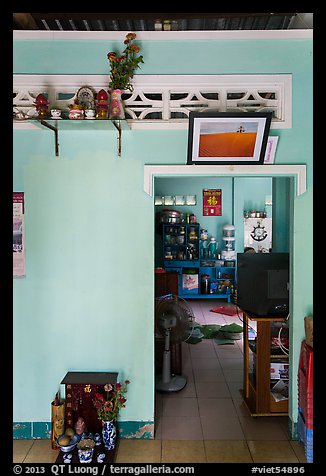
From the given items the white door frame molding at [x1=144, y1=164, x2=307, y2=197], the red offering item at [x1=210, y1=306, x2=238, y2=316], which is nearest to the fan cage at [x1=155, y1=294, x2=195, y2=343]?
the white door frame molding at [x1=144, y1=164, x2=307, y2=197]

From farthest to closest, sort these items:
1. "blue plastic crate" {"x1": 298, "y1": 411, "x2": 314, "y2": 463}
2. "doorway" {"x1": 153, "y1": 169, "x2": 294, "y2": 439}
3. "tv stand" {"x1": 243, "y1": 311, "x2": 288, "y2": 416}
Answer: "tv stand" {"x1": 243, "y1": 311, "x2": 288, "y2": 416} < "doorway" {"x1": 153, "y1": 169, "x2": 294, "y2": 439} < "blue plastic crate" {"x1": 298, "y1": 411, "x2": 314, "y2": 463}

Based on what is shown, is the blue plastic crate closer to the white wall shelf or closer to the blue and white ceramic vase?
the blue and white ceramic vase

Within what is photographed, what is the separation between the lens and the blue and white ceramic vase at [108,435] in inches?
128

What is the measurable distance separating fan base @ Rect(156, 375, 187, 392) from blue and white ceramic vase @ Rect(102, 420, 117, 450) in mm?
1343

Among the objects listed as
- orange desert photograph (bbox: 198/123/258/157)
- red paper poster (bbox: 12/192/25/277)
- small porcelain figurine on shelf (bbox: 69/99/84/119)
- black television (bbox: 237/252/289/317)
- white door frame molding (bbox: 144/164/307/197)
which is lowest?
black television (bbox: 237/252/289/317)

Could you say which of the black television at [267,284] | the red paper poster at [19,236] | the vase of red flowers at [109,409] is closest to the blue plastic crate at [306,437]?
the black television at [267,284]

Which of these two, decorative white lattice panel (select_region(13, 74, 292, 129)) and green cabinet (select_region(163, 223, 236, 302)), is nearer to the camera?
decorative white lattice panel (select_region(13, 74, 292, 129))

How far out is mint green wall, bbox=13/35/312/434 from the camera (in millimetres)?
3492

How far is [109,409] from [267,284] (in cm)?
196

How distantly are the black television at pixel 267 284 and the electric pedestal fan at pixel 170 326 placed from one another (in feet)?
2.78

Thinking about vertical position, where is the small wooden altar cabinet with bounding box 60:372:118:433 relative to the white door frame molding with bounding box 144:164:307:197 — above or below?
below

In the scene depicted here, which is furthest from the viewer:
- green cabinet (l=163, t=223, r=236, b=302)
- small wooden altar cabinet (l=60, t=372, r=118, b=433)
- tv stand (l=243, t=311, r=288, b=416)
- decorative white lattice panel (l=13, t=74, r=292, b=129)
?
green cabinet (l=163, t=223, r=236, b=302)

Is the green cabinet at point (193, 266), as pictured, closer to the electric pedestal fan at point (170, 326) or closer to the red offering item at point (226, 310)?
the red offering item at point (226, 310)
